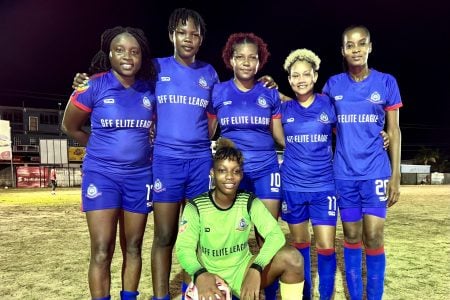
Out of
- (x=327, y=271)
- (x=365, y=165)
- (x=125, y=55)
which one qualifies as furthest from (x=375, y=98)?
(x=125, y=55)

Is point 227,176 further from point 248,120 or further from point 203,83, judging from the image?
point 203,83

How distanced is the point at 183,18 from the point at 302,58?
1.30m

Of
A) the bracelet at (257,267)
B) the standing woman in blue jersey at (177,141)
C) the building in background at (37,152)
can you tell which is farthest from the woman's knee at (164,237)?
the building in background at (37,152)

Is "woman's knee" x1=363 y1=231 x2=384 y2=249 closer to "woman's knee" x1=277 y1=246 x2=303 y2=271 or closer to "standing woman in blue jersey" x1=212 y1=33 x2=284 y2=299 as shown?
"standing woman in blue jersey" x1=212 y1=33 x2=284 y2=299

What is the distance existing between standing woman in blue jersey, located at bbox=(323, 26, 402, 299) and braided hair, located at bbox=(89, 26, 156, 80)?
200 centimetres

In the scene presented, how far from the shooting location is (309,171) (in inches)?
159

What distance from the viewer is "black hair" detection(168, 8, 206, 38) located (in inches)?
153

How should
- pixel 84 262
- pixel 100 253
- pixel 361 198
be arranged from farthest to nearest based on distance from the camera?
pixel 84 262 < pixel 361 198 < pixel 100 253

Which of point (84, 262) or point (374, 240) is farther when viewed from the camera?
point (84, 262)

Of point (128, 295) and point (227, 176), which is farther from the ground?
point (227, 176)

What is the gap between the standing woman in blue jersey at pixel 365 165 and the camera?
4.00 meters

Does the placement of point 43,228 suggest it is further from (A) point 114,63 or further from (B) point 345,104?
(B) point 345,104

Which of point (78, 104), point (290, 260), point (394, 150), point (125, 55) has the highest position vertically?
point (125, 55)

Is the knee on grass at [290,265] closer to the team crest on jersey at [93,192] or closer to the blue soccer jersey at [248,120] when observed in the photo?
the blue soccer jersey at [248,120]
